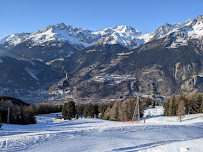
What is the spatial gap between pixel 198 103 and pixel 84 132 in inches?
3888

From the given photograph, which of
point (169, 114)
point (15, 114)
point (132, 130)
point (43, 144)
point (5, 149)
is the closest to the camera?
point (5, 149)

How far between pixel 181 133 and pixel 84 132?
15144 millimetres

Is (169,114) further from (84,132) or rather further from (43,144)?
(43,144)

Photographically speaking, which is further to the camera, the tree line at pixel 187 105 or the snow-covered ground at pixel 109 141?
the tree line at pixel 187 105

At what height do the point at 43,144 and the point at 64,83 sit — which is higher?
the point at 64,83

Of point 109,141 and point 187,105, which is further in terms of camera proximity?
point 187,105

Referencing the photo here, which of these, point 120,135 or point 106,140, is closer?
point 106,140

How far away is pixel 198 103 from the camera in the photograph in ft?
388

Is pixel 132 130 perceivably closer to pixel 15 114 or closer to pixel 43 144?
pixel 43 144

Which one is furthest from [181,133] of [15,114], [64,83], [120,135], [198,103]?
[198,103]

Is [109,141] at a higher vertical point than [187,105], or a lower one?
lower

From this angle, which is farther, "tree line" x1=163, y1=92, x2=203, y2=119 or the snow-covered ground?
"tree line" x1=163, y1=92, x2=203, y2=119

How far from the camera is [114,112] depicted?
114m

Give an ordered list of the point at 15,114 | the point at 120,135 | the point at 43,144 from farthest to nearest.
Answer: the point at 15,114 < the point at 120,135 < the point at 43,144
